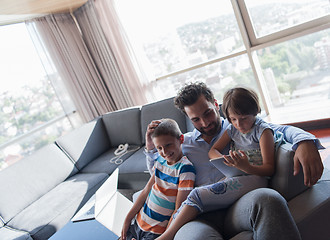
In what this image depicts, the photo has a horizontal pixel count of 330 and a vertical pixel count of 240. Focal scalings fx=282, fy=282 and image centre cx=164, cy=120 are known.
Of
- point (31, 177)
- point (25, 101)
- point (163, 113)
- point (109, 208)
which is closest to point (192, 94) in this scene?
point (109, 208)

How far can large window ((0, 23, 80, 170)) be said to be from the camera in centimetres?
394

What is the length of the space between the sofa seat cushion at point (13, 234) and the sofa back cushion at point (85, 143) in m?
1.01

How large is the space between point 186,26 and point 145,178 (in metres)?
2.26

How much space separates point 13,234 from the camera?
225cm

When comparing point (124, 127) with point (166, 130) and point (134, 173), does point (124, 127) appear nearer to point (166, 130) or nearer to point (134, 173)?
point (134, 173)

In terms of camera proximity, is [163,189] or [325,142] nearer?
[163,189]

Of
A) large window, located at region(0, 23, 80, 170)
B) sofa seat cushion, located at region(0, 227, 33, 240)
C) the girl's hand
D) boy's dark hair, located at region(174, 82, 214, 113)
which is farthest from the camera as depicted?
large window, located at region(0, 23, 80, 170)

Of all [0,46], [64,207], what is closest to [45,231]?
[64,207]

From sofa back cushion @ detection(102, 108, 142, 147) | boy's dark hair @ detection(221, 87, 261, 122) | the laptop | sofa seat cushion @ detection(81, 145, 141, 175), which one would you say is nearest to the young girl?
boy's dark hair @ detection(221, 87, 261, 122)

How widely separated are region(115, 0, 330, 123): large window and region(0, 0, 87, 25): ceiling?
729 mm

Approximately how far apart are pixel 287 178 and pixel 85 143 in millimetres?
2608

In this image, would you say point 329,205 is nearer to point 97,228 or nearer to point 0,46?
point 97,228

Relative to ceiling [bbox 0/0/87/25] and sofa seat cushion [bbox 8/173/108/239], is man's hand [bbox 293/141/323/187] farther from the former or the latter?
ceiling [bbox 0/0/87/25]

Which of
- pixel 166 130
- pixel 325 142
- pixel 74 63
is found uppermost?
pixel 74 63
